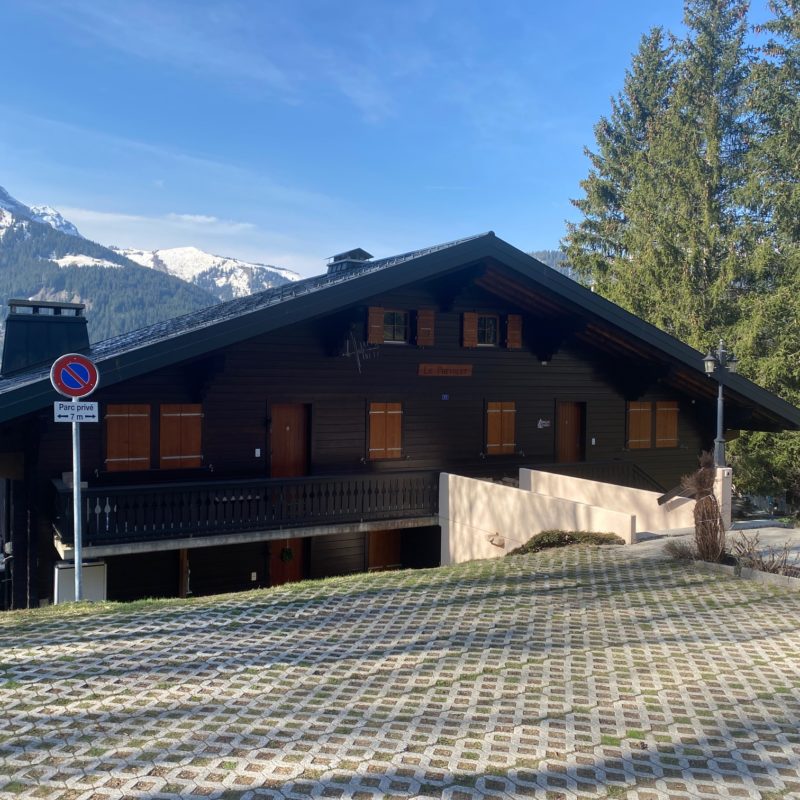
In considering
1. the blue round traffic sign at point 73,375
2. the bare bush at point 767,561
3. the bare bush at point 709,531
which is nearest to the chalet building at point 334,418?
the blue round traffic sign at point 73,375

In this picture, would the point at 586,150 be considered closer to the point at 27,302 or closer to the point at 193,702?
the point at 27,302

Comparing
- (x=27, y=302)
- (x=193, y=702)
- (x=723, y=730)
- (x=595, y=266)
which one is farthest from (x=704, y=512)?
(x=595, y=266)

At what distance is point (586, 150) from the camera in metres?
44.1

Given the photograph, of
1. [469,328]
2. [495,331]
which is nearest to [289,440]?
[469,328]

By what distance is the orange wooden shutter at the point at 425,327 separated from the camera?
16656 millimetres

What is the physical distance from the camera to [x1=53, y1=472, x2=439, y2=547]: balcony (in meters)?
12.2

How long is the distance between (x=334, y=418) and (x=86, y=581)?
19.1 ft

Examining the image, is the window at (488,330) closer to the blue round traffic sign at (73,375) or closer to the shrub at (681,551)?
the shrub at (681,551)

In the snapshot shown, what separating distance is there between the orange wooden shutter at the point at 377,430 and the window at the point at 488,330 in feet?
9.82

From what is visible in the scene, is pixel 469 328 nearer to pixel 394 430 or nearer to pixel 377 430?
pixel 394 430

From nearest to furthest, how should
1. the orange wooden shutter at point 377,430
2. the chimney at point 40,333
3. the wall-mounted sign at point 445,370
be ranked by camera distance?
1. the orange wooden shutter at point 377,430
2. the wall-mounted sign at point 445,370
3. the chimney at point 40,333

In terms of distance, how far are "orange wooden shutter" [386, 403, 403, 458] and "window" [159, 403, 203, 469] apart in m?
4.06

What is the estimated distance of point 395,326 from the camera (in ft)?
54.7

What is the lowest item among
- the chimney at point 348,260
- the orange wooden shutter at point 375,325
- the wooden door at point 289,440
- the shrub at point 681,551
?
the shrub at point 681,551
